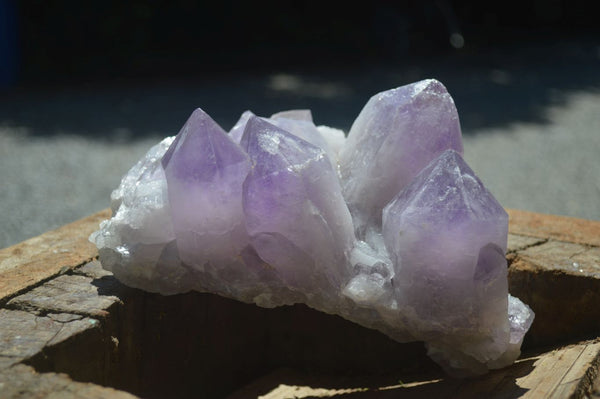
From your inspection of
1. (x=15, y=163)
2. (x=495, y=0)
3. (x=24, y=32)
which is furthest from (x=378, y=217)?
(x=495, y=0)

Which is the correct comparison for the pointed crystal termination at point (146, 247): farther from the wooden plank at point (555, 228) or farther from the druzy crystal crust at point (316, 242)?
the wooden plank at point (555, 228)

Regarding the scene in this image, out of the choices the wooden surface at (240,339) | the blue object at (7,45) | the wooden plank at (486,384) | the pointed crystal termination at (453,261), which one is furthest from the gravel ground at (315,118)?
the pointed crystal termination at (453,261)

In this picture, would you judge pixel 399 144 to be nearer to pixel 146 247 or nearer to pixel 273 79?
pixel 146 247

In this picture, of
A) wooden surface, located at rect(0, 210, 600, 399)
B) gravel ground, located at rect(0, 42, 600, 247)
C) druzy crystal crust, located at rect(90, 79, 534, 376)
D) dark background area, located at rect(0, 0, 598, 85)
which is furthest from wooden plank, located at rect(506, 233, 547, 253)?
dark background area, located at rect(0, 0, 598, 85)

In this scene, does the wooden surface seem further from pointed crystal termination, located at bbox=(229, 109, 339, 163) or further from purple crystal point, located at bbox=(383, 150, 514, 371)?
pointed crystal termination, located at bbox=(229, 109, 339, 163)

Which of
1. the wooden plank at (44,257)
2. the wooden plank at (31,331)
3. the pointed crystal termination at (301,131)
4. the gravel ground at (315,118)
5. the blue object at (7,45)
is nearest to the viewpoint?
the wooden plank at (31,331)

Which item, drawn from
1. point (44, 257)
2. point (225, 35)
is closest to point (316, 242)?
point (44, 257)

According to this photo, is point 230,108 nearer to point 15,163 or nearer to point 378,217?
point 15,163
